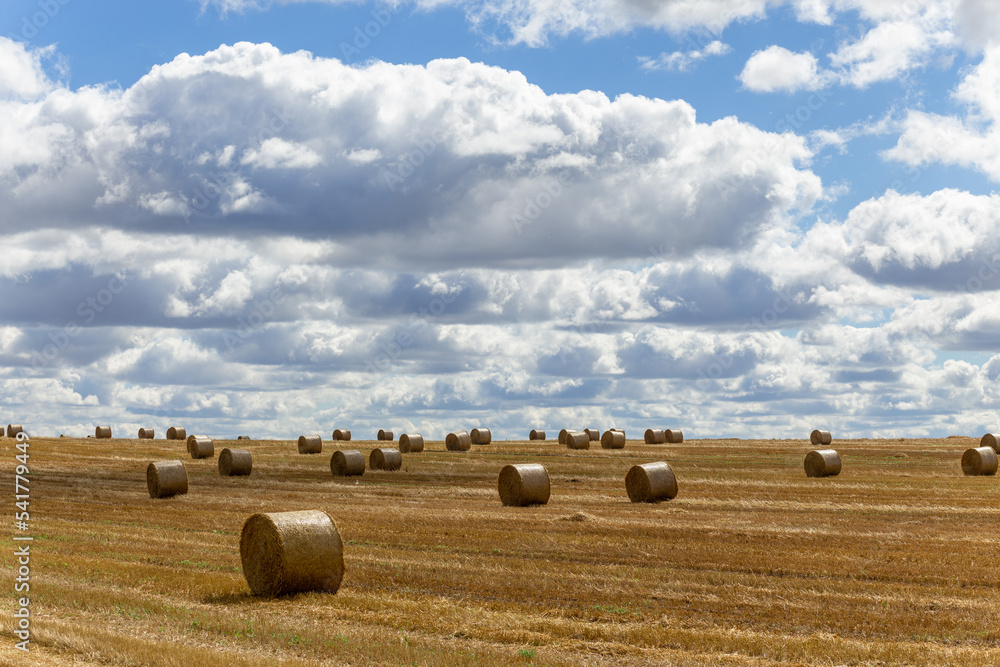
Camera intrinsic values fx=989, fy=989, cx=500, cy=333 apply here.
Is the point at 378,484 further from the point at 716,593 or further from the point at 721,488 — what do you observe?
the point at 716,593

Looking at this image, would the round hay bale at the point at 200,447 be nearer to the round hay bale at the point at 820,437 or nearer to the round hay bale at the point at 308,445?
the round hay bale at the point at 308,445

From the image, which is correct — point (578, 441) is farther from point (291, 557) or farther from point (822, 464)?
point (291, 557)

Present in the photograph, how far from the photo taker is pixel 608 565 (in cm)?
1841

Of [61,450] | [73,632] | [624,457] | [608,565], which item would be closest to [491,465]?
[624,457]

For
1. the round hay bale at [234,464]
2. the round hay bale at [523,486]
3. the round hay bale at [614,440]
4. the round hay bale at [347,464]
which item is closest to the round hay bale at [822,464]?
the round hay bale at [523,486]

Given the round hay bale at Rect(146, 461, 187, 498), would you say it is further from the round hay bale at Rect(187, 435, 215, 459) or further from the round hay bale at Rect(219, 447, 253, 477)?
the round hay bale at Rect(187, 435, 215, 459)

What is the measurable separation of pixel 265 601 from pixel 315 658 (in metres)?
4.15

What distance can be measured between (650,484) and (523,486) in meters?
4.07

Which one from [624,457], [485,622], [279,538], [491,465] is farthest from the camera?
[624,457]

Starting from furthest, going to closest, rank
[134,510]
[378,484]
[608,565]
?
[378,484]
[134,510]
[608,565]

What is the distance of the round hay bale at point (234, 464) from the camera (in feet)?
138

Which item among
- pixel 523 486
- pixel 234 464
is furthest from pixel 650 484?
pixel 234 464

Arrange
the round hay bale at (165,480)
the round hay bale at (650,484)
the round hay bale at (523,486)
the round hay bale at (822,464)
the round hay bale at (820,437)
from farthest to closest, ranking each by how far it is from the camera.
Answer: the round hay bale at (820,437), the round hay bale at (822,464), the round hay bale at (165,480), the round hay bale at (650,484), the round hay bale at (523,486)

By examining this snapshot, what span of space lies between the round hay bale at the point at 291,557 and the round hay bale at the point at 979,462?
3407 centimetres
